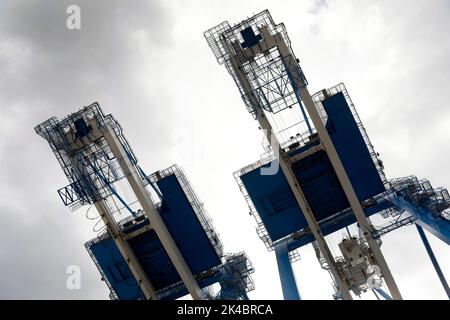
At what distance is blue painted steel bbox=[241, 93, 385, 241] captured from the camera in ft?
94.7

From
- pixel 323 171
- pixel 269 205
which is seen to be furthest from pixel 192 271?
pixel 323 171

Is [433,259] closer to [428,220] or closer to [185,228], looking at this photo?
[428,220]

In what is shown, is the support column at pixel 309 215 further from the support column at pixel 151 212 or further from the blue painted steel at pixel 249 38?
the support column at pixel 151 212

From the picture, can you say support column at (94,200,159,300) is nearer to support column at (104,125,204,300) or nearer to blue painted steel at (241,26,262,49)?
support column at (104,125,204,300)

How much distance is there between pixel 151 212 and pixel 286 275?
10842 millimetres

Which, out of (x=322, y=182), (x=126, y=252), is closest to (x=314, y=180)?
(x=322, y=182)

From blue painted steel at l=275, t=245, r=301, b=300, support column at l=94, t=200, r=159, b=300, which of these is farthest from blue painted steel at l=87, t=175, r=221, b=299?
blue painted steel at l=275, t=245, r=301, b=300

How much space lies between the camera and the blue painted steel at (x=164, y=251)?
3058 cm

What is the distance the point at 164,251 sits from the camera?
31.4 metres

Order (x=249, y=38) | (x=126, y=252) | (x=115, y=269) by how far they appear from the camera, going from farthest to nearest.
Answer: (x=115, y=269) → (x=126, y=252) → (x=249, y=38)

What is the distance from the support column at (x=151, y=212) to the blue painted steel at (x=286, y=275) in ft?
20.9

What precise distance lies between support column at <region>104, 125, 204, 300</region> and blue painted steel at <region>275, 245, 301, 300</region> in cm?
638
